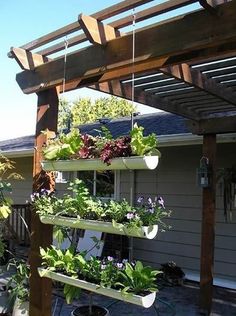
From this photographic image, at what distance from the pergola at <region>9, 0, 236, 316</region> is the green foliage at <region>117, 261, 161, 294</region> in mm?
1087

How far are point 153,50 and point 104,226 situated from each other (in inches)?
49.7

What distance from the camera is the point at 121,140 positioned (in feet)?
8.81

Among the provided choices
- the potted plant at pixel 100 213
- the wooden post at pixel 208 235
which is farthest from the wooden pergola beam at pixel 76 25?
the wooden post at pixel 208 235

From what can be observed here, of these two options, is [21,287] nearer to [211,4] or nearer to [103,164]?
[103,164]

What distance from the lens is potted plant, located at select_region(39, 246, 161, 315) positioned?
2520 millimetres

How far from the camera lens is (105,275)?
8.92 feet

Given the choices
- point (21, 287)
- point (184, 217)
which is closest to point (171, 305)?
point (21, 287)

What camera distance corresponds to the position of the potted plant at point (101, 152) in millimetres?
2520

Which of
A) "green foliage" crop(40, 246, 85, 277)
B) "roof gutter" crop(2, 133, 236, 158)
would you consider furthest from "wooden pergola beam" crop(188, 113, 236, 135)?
"green foliage" crop(40, 246, 85, 277)

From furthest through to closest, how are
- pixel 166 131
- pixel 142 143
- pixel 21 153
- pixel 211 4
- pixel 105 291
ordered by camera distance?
pixel 21 153 < pixel 166 131 < pixel 105 291 < pixel 142 143 < pixel 211 4

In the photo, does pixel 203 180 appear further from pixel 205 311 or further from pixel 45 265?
pixel 45 265

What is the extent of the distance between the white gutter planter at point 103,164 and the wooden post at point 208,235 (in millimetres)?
2277

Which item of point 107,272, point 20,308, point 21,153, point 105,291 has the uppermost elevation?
point 21,153

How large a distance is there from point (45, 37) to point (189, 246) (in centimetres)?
473
